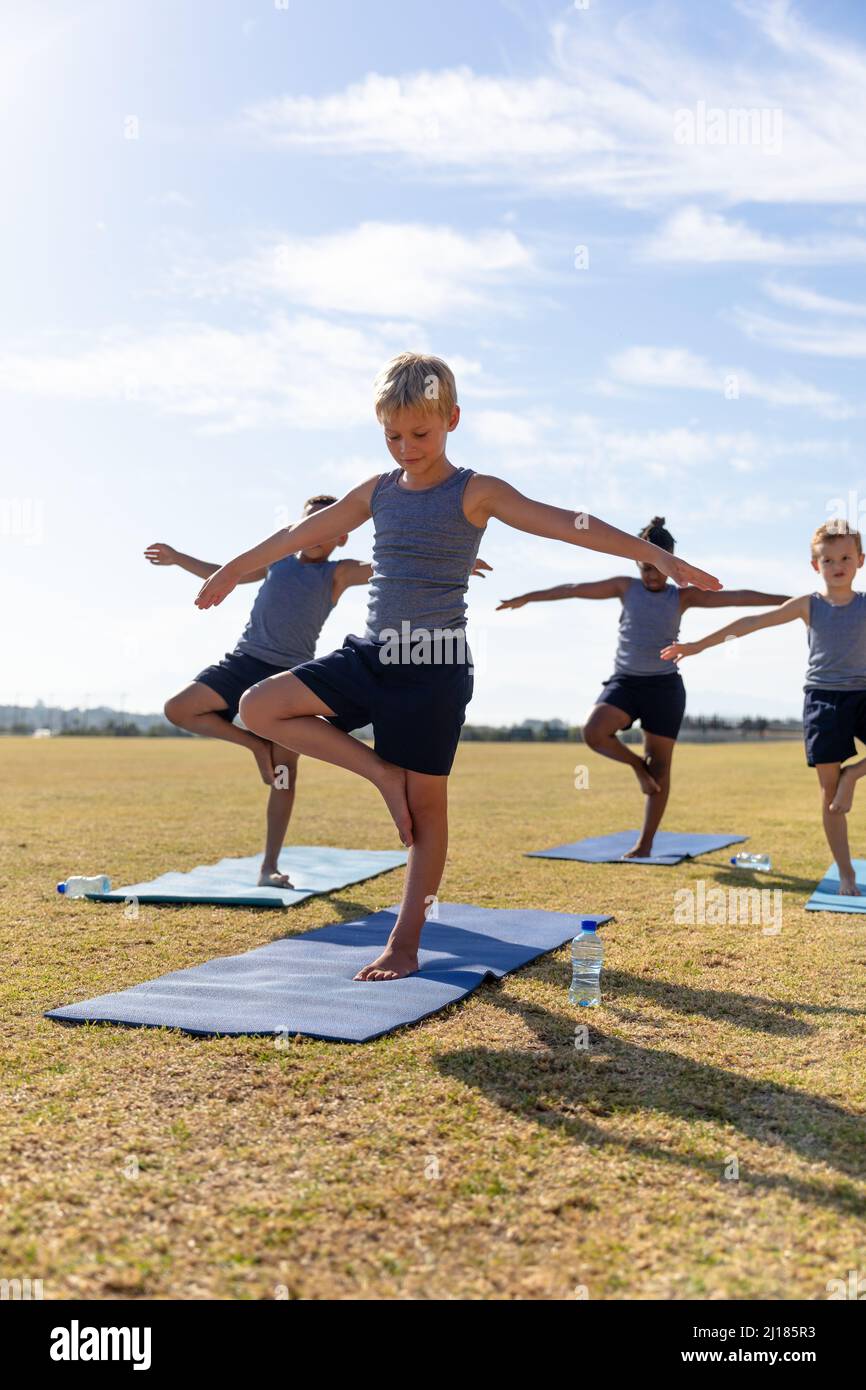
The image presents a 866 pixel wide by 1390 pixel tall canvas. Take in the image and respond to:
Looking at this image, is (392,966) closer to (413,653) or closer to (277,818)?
(413,653)

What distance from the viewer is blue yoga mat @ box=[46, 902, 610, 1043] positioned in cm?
403

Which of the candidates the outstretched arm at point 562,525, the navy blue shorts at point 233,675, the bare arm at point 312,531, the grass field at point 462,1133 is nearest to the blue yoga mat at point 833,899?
the grass field at point 462,1133

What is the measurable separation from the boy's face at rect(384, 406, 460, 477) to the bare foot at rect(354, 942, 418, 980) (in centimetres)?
194

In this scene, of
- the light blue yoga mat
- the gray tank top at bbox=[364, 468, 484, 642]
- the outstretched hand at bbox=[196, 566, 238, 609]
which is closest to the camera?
the gray tank top at bbox=[364, 468, 484, 642]

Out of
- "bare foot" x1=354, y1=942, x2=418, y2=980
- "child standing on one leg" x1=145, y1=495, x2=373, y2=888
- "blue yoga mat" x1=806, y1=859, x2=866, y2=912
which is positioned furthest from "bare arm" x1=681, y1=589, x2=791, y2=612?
"bare foot" x1=354, y1=942, x2=418, y2=980

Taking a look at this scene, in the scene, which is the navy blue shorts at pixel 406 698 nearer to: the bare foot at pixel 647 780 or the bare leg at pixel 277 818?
the bare leg at pixel 277 818

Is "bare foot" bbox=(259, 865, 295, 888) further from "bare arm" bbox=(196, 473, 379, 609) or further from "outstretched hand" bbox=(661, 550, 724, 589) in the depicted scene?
"outstretched hand" bbox=(661, 550, 724, 589)

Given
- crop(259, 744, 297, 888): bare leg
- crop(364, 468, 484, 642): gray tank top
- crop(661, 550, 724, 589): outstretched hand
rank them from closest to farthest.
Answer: crop(661, 550, 724, 589): outstretched hand < crop(364, 468, 484, 642): gray tank top < crop(259, 744, 297, 888): bare leg

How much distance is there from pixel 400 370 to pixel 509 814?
9437 mm

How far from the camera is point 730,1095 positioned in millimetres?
3422

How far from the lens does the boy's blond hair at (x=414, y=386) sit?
4.46 m

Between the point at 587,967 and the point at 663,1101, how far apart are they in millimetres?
1547

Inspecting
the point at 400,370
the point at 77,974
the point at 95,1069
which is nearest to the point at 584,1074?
the point at 95,1069
